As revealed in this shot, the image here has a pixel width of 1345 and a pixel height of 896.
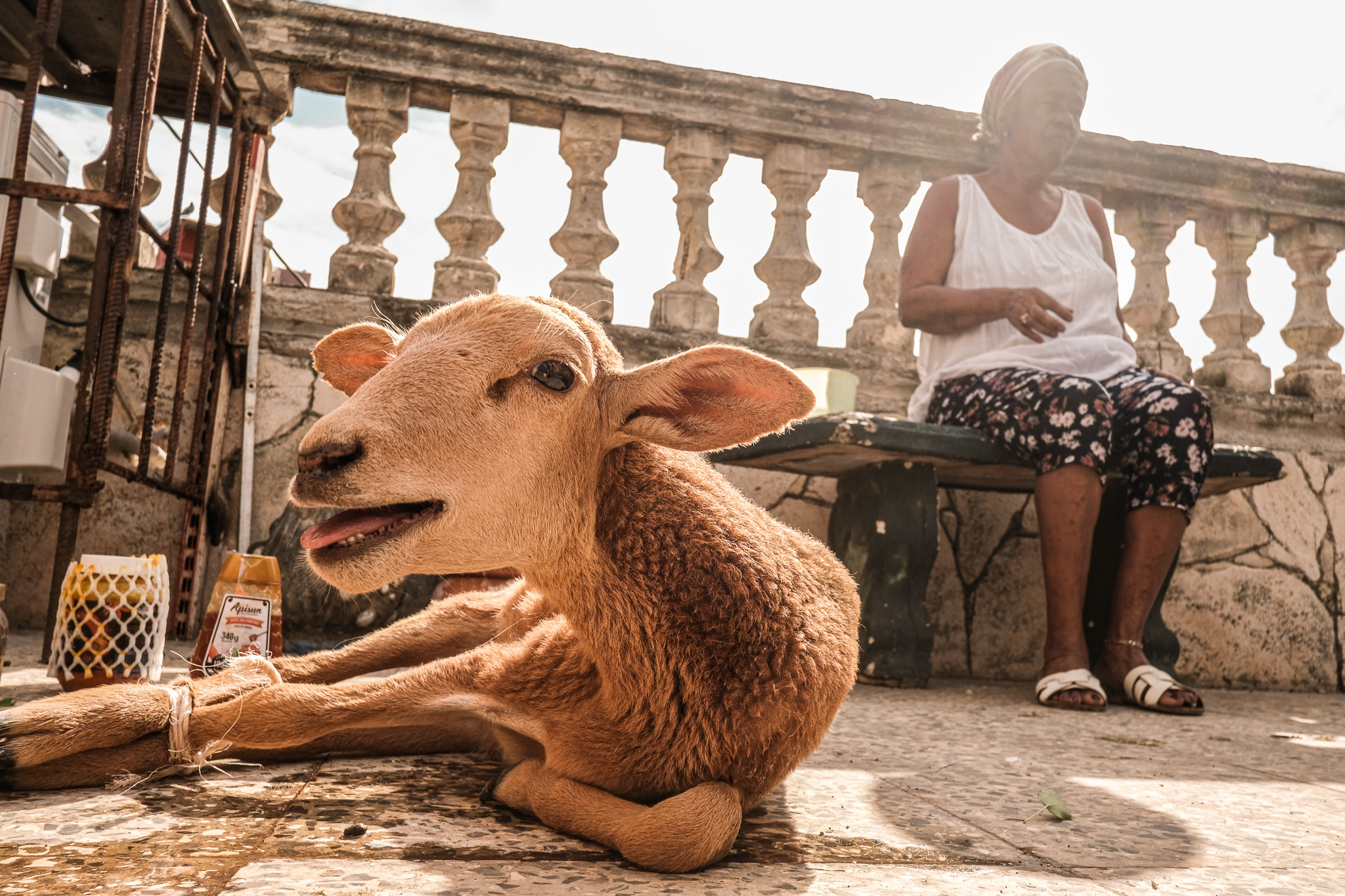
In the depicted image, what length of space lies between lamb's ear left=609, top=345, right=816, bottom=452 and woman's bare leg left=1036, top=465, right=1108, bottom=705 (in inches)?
81.8

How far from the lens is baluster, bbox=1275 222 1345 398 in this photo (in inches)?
203

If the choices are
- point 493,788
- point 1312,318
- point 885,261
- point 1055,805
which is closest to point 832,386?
point 885,261

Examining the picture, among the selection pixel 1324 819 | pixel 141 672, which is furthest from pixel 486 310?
pixel 1324 819

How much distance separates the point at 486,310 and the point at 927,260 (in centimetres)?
269

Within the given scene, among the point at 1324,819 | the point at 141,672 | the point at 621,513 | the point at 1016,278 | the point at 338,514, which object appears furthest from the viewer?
the point at 1016,278

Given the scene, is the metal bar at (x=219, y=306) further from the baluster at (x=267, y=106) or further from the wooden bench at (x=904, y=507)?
the wooden bench at (x=904, y=507)

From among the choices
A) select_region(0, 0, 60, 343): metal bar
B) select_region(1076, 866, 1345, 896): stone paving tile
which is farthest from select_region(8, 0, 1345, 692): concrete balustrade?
select_region(1076, 866, 1345, 896): stone paving tile

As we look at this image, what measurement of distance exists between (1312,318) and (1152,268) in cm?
100

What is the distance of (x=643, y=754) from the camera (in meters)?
1.49

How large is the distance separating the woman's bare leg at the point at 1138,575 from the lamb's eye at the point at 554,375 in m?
2.67

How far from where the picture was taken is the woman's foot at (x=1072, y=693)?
320cm

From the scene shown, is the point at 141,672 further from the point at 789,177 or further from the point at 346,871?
the point at 789,177

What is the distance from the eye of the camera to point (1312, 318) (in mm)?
5230

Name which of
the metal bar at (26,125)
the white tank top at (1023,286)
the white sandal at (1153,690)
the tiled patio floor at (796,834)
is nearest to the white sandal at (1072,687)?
the white sandal at (1153,690)
